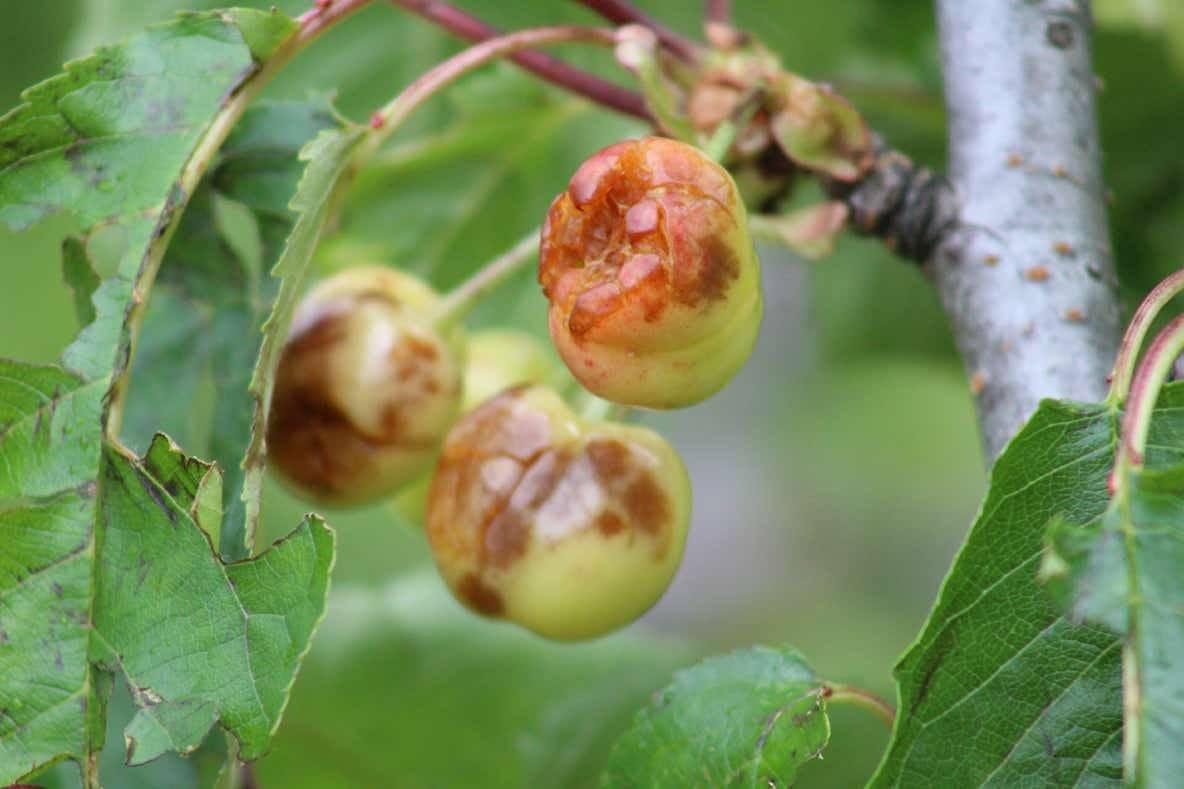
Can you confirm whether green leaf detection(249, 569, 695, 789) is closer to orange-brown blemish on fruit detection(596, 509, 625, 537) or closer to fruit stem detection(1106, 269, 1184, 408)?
orange-brown blemish on fruit detection(596, 509, 625, 537)

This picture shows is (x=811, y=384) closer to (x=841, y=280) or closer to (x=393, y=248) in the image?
(x=841, y=280)

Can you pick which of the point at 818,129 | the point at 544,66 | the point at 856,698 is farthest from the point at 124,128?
the point at 856,698

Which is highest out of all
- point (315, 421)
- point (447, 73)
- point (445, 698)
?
point (447, 73)

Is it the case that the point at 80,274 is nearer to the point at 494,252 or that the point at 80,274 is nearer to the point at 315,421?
the point at 315,421

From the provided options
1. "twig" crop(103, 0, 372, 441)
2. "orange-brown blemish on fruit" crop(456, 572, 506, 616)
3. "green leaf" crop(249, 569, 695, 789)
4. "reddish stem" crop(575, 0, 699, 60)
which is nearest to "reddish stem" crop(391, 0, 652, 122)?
"reddish stem" crop(575, 0, 699, 60)

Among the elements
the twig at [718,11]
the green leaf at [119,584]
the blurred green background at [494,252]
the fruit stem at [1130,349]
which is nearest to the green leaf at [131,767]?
the green leaf at [119,584]

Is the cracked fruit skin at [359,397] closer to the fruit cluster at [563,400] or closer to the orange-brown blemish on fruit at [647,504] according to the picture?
the fruit cluster at [563,400]
